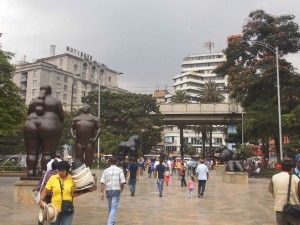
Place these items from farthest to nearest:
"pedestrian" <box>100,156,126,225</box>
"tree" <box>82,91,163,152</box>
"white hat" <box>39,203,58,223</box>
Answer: "tree" <box>82,91,163,152</box>, "pedestrian" <box>100,156,126,225</box>, "white hat" <box>39,203,58,223</box>

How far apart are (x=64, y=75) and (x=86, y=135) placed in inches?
2713

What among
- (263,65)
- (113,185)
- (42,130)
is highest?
(263,65)

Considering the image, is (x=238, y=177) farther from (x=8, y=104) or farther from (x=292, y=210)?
(x=292, y=210)

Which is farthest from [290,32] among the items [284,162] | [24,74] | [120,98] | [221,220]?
[24,74]

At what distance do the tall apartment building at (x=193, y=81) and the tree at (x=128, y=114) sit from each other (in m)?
54.5

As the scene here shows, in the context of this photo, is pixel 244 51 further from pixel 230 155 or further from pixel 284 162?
pixel 284 162

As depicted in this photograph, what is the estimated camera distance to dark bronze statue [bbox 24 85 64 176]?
1074cm

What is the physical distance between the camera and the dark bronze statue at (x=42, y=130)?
35.2 ft

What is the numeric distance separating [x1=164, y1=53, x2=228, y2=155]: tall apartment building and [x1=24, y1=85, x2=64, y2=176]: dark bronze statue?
309 feet

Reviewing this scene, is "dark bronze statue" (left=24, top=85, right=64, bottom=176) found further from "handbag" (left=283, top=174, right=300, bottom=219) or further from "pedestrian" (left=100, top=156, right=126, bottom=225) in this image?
"handbag" (left=283, top=174, right=300, bottom=219)

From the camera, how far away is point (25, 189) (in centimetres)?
1073

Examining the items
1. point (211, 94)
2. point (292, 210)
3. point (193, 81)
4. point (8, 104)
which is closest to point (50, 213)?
point (292, 210)

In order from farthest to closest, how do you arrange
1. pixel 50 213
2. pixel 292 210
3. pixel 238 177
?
pixel 238 177 → pixel 292 210 → pixel 50 213

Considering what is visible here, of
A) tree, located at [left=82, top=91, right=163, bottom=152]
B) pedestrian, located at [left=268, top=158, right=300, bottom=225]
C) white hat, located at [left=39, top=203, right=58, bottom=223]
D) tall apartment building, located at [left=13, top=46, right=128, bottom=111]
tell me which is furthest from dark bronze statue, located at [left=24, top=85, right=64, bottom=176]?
tall apartment building, located at [left=13, top=46, right=128, bottom=111]
